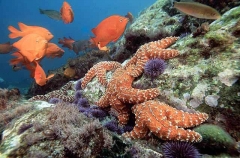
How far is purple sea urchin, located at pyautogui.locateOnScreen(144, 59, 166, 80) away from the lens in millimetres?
4500

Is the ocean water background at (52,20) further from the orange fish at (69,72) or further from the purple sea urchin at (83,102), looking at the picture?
the purple sea urchin at (83,102)

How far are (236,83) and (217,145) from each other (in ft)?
3.77

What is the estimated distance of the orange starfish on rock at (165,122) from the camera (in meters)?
3.47

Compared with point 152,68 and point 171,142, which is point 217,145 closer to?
point 171,142

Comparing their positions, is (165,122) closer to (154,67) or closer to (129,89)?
(129,89)

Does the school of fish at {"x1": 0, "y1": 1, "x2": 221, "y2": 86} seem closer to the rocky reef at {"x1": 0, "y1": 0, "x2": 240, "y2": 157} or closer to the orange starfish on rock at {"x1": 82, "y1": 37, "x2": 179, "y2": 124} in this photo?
the rocky reef at {"x1": 0, "y1": 0, "x2": 240, "y2": 157}

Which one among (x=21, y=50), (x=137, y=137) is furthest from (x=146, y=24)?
(x=137, y=137)

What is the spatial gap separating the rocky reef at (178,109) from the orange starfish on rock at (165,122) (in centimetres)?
5

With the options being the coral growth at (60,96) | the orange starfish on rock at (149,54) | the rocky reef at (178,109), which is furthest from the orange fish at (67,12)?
the orange starfish on rock at (149,54)

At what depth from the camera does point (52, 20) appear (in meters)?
136

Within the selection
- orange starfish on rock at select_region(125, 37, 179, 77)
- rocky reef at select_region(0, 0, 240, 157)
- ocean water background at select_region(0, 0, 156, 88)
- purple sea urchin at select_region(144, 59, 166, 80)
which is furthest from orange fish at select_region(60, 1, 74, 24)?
ocean water background at select_region(0, 0, 156, 88)

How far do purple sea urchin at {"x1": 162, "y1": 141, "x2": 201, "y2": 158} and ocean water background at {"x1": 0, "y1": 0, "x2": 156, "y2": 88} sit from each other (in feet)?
185

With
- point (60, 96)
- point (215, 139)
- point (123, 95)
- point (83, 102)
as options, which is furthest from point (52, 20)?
point (215, 139)

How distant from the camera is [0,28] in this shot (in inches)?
3841
